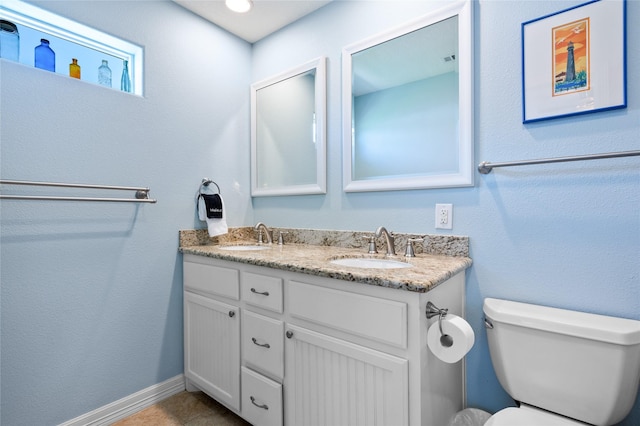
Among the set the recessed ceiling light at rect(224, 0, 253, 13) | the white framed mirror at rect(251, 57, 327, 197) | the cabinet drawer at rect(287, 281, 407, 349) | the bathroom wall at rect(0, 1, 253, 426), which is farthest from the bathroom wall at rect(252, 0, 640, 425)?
the bathroom wall at rect(0, 1, 253, 426)

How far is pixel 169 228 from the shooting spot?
175 centimetres

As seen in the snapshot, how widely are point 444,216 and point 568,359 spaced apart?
0.65 meters

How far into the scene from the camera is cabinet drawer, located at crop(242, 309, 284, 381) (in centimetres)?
127

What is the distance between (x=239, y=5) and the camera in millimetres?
1770

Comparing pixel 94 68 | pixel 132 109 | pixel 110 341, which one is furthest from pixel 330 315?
pixel 94 68

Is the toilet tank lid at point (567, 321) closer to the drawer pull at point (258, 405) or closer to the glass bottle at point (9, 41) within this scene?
the drawer pull at point (258, 405)

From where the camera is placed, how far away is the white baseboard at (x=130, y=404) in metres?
1.45

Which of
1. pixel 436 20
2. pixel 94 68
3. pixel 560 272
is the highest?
pixel 436 20

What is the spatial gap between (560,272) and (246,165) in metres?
1.85

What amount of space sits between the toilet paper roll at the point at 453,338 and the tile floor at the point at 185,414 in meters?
1.11

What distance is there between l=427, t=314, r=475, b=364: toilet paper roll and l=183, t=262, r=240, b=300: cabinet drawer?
88 cm

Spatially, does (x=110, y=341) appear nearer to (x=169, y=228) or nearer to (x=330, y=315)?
(x=169, y=228)

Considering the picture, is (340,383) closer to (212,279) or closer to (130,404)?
(212,279)

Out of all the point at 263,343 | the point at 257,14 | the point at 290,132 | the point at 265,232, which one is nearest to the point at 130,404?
the point at 263,343
